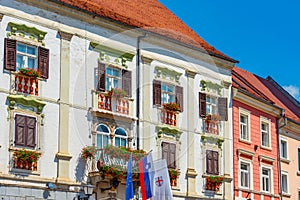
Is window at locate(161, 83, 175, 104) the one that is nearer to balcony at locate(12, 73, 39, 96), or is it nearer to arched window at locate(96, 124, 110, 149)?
arched window at locate(96, 124, 110, 149)

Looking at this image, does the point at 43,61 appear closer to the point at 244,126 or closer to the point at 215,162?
the point at 215,162

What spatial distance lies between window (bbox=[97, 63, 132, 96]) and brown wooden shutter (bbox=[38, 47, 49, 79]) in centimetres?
266

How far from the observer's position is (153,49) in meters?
30.8

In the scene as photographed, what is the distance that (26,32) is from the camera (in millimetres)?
25328

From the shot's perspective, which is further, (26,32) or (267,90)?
(267,90)

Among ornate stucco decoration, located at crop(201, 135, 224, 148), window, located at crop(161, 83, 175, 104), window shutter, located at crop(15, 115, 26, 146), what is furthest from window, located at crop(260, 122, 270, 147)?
window shutter, located at crop(15, 115, 26, 146)

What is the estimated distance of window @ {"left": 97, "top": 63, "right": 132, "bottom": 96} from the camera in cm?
2781

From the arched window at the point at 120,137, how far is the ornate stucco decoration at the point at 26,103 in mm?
3974

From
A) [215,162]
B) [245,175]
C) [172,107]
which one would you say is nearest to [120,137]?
[172,107]

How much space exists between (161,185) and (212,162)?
9939mm

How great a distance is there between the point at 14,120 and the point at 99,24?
6.01m

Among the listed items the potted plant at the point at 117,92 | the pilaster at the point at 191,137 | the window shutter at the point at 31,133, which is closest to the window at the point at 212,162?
the pilaster at the point at 191,137

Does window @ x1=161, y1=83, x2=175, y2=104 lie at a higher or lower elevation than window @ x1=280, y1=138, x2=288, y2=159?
higher

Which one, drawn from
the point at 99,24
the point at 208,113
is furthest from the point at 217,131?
the point at 99,24
